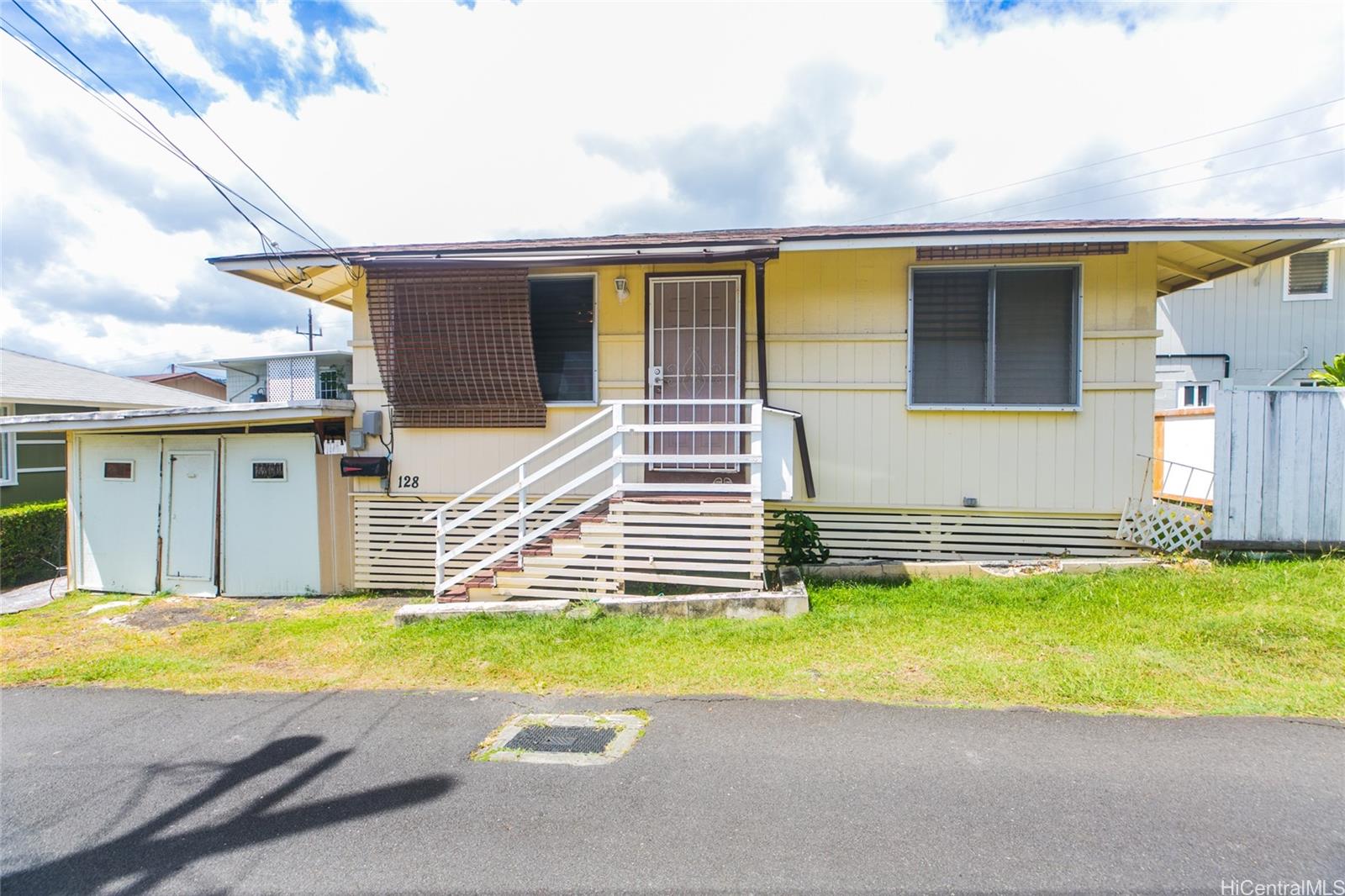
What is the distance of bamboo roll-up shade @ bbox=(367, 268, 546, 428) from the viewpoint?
24.3 feet

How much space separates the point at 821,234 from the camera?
Result: 22.1 ft

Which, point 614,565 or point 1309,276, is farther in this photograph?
point 1309,276

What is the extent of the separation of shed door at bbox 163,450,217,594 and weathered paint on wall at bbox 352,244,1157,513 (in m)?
4.40

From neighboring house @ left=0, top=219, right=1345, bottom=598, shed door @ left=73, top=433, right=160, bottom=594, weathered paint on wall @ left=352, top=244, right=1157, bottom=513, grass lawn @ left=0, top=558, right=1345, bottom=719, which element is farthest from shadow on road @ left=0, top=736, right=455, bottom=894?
shed door @ left=73, top=433, right=160, bottom=594

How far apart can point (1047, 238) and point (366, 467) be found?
8022 millimetres

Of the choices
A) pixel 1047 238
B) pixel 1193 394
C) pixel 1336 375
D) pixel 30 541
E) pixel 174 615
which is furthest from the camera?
pixel 1193 394

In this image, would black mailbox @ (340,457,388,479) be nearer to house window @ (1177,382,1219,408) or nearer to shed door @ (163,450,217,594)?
shed door @ (163,450,217,594)

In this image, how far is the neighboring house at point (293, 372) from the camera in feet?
70.3

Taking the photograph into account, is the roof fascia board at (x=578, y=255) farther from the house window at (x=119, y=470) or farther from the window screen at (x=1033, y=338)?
the house window at (x=119, y=470)

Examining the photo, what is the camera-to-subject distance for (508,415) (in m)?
7.75

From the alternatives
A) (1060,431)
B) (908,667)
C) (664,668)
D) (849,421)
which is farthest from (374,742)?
(1060,431)

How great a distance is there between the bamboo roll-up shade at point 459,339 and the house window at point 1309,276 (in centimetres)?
1731

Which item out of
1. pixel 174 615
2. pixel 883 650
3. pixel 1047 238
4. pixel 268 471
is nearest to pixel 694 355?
pixel 1047 238

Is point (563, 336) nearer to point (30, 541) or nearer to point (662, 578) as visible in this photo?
point (662, 578)
